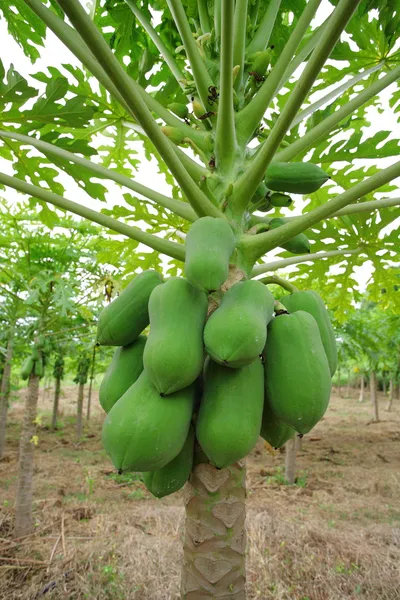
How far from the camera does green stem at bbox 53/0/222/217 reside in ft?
2.72

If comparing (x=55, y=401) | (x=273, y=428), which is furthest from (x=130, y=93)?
(x=55, y=401)

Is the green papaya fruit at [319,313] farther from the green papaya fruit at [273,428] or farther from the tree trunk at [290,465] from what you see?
the tree trunk at [290,465]

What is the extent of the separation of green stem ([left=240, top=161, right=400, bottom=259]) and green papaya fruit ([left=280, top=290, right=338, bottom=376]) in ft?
0.56

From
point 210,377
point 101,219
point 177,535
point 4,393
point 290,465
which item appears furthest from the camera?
point 4,393

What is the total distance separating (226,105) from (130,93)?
35 centimetres

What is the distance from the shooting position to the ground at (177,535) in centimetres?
336

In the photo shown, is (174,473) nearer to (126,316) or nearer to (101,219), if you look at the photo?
(126,316)

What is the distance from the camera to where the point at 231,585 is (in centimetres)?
108

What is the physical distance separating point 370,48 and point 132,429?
232cm

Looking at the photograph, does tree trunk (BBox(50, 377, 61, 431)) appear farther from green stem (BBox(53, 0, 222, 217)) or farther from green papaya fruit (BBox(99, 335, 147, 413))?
green stem (BBox(53, 0, 222, 217))

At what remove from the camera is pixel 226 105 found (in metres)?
1.22

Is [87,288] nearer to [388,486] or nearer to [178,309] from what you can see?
Result: [178,309]

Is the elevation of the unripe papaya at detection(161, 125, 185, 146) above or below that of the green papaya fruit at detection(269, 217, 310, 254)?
above

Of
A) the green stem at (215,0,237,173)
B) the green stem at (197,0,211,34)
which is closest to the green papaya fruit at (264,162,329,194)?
the green stem at (215,0,237,173)
